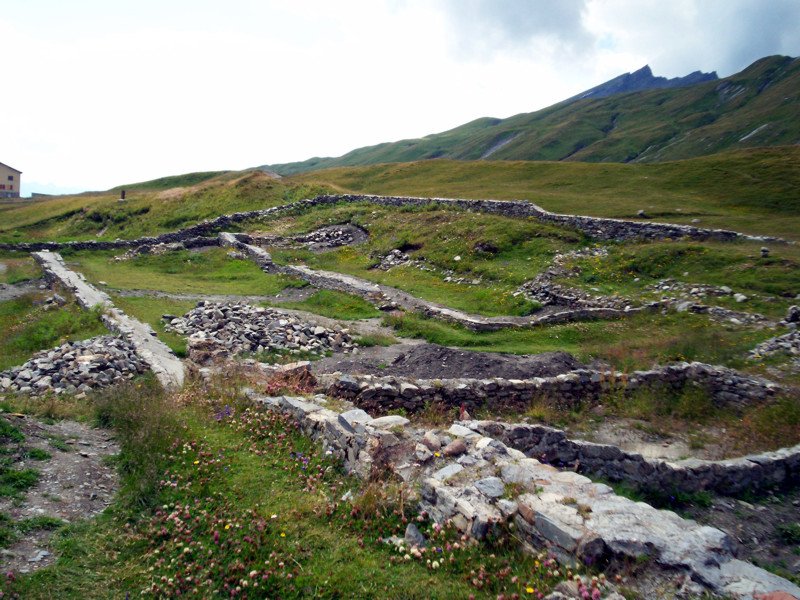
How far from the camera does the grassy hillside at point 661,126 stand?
380 ft

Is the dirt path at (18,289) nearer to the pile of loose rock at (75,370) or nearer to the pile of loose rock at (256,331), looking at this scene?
the pile of loose rock at (256,331)

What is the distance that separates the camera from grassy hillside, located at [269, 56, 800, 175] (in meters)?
116

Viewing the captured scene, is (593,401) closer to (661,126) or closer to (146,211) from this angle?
(146,211)

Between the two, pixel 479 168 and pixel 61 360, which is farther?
pixel 479 168

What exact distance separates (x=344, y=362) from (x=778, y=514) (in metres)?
11.0

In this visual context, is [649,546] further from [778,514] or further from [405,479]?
[778,514]

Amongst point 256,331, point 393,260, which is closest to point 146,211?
point 393,260

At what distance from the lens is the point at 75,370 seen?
11367 mm

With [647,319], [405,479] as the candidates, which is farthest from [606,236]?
[405,479]

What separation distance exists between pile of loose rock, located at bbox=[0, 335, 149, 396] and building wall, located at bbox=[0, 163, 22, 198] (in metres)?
96.0

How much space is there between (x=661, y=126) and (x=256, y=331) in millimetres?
166088

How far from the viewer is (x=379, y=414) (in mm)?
→ 10461

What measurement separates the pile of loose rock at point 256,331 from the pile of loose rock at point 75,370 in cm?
290

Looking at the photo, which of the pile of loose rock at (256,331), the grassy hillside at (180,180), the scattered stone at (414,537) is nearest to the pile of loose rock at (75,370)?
the pile of loose rock at (256,331)
